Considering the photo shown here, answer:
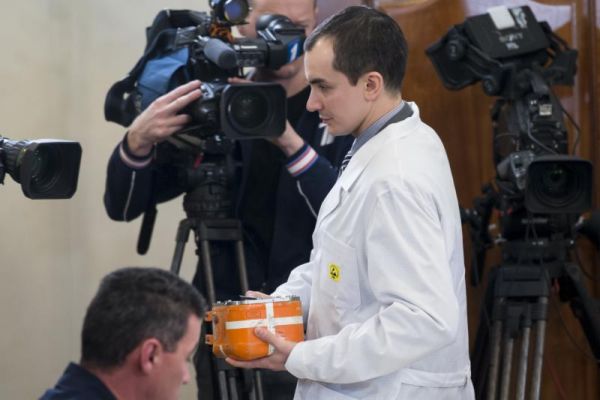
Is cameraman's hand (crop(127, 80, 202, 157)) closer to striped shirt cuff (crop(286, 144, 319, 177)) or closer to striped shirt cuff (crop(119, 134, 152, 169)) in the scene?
striped shirt cuff (crop(119, 134, 152, 169))

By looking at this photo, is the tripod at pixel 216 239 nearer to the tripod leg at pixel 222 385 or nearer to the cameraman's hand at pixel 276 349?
the tripod leg at pixel 222 385

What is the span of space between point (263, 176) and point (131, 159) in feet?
A: 1.08

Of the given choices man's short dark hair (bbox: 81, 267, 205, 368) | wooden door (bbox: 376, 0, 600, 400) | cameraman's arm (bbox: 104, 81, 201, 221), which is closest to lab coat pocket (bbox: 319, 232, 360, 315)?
man's short dark hair (bbox: 81, 267, 205, 368)

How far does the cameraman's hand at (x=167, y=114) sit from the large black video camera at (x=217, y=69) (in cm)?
2

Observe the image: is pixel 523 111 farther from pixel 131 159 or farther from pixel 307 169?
pixel 131 159

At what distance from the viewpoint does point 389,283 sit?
73.3 inches

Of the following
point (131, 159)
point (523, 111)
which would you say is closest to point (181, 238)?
point (131, 159)

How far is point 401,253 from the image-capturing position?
185 centimetres

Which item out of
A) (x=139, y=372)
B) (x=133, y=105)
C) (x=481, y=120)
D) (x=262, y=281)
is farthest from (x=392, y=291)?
(x=481, y=120)

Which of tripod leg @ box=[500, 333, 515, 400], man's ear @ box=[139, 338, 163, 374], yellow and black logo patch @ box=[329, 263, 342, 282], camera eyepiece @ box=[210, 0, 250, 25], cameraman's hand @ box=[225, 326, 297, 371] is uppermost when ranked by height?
camera eyepiece @ box=[210, 0, 250, 25]

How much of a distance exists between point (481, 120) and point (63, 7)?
4.72ft

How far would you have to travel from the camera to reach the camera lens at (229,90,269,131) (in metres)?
2.59

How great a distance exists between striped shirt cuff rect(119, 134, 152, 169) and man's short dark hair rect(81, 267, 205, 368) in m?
1.20

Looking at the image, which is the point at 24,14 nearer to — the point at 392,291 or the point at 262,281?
the point at 262,281
